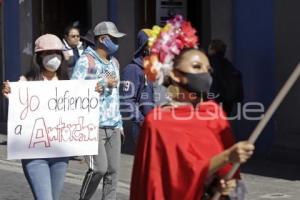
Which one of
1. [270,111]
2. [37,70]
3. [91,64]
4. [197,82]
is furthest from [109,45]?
[270,111]

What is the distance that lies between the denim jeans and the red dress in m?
2.00

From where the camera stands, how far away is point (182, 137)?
442cm

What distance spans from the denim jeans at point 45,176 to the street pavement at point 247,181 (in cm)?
251

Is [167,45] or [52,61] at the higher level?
[167,45]

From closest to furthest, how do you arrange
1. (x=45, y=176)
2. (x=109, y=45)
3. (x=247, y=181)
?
(x=45, y=176) < (x=109, y=45) < (x=247, y=181)

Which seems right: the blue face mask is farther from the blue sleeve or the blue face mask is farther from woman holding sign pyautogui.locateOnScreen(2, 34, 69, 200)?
woman holding sign pyautogui.locateOnScreen(2, 34, 69, 200)

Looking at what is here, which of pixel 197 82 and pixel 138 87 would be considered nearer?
pixel 197 82

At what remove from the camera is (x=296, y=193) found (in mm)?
9266

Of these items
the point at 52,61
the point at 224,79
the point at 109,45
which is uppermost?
the point at 109,45

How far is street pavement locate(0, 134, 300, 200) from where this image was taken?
9.31 meters

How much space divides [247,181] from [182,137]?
18.9 ft

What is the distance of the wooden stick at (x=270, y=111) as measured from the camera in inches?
152

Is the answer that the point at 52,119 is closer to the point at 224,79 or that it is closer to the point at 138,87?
the point at 138,87

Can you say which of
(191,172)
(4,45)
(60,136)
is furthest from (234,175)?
(4,45)
